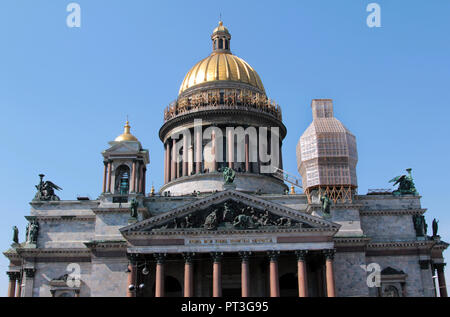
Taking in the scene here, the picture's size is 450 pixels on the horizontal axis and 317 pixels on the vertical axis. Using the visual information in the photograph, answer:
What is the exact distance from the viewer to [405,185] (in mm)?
56125

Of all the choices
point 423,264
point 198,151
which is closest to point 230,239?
point 423,264

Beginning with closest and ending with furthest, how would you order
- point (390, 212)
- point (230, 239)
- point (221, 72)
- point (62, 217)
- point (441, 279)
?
point (230, 239) < point (390, 212) < point (62, 217) < point (441, 279) < point (221, 72)

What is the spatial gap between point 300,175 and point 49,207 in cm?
2556

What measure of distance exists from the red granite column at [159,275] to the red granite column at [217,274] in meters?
4.24

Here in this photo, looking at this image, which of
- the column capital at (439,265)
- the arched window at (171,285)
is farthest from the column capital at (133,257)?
the column capital at (439,265)

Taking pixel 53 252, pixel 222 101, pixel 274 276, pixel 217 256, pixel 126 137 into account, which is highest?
pixel 222 101

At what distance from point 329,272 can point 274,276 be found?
448 centimetres

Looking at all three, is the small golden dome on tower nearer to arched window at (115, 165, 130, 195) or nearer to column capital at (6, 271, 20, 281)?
arched window at (115, 165, 130, 195)

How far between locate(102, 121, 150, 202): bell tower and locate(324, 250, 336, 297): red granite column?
60.8 feet

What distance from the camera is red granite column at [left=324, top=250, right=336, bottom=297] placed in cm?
4577

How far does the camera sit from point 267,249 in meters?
46.9

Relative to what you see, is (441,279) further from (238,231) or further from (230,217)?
(230,217)

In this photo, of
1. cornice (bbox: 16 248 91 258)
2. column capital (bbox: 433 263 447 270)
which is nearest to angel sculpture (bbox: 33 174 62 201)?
cornice (bbox: 16 248 91 258)
